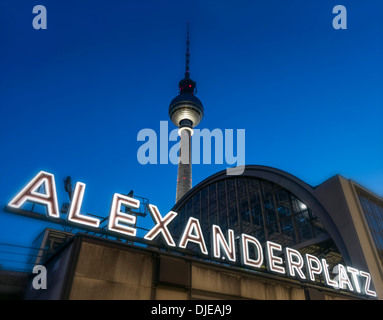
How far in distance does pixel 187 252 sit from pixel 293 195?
19.6m

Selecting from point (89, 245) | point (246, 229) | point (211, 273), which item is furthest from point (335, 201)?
point (89, 245)

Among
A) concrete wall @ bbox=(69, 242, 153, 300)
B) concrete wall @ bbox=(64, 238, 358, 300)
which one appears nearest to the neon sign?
concrete wall @ bbox=(64, 238, 358, 300)

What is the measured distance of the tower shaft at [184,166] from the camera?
108 meters

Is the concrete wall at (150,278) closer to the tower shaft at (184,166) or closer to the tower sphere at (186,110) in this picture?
the tower shaft at (184,166)

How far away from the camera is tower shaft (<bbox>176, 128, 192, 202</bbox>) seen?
107625 mm

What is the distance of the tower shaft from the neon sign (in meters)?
83.8

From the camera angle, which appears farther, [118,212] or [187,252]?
[187,252]

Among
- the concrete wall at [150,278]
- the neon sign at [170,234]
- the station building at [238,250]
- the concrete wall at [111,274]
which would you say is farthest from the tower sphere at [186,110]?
the concrete wall at [111,274]

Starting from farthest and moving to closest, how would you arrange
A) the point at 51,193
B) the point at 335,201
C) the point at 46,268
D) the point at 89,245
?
the point at 335,201, the point at 46,268, the point at 51,193, the point at 89,245

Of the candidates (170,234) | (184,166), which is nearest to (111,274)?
(170,234)

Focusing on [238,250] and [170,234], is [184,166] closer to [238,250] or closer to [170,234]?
[238,250]

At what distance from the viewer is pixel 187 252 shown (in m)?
16.9

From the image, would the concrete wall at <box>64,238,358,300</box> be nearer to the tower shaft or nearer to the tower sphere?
the tower shaft
